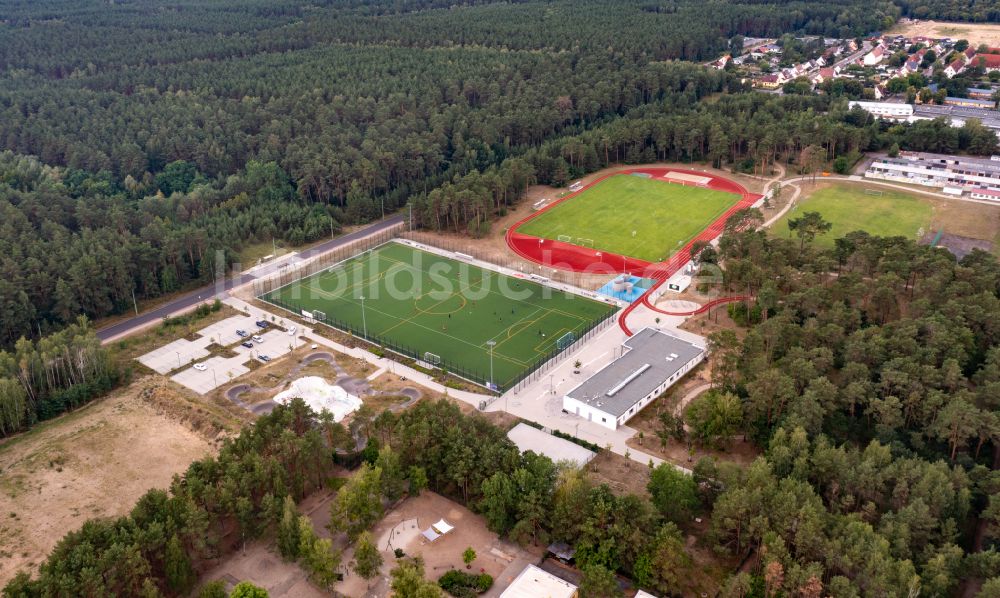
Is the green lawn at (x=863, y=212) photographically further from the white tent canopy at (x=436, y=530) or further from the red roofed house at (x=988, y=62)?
the red roofed house at (x=988, y=62)

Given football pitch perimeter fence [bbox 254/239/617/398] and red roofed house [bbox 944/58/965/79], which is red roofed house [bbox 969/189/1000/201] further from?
red roofed house [bbox 944/58/965/79]

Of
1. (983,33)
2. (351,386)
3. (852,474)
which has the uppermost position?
(983,33)

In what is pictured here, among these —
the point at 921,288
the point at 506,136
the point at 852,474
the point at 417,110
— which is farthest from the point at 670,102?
the point at 852,474

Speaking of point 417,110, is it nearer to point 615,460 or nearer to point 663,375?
point 663,375

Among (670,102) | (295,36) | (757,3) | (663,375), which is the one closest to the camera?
(663,375)

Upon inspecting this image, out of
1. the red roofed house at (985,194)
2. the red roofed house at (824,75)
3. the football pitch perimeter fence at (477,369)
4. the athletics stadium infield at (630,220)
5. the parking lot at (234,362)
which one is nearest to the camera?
the football pitch perimeter fence at (477,369)

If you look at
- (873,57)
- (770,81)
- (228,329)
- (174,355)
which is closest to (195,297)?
(228,329)

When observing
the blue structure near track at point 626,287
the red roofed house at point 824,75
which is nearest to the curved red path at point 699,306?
the blue structure near track at point 626,287
